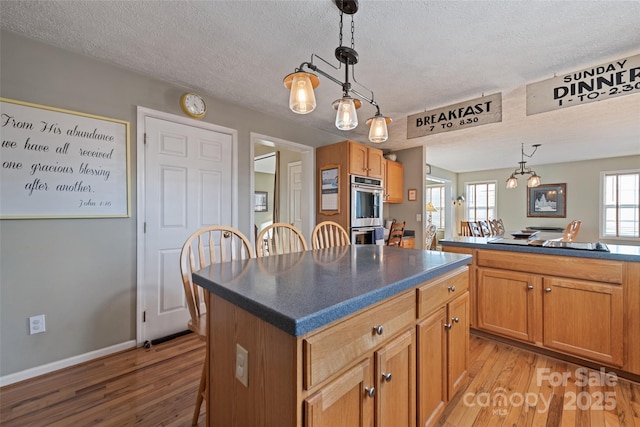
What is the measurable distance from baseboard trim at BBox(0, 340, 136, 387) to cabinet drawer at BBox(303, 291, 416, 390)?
2283 mm

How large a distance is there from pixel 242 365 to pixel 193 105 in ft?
8.07

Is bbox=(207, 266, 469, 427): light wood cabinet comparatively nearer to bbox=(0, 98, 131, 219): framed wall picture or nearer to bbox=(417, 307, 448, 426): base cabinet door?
bbox=(417, 307, 448, 426): base cabinet door

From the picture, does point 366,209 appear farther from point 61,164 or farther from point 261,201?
point 261,201

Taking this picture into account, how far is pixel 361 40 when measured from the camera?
6.08 ft

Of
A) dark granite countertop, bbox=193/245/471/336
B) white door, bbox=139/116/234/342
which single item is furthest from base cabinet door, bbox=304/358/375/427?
white door, bbox=139/116/234/342

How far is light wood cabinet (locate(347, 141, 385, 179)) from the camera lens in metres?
3.56

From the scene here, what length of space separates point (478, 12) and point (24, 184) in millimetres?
3106

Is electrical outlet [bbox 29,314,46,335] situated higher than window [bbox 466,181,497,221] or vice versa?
window [bbox 466,181,497,221]

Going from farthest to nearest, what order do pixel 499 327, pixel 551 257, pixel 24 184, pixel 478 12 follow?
pixel 499 327 < pixel 551 257 < pixel 24 184 < pixel 478 12

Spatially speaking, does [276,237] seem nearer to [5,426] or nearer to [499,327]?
[5,426]

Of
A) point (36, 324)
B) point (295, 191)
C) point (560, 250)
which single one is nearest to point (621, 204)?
point (560, 250)

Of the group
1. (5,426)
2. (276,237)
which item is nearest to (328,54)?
(276,237)

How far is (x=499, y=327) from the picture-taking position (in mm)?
2242

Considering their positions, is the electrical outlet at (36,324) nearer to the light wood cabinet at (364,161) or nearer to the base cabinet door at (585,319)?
the light wood cabinet at (364,161)
